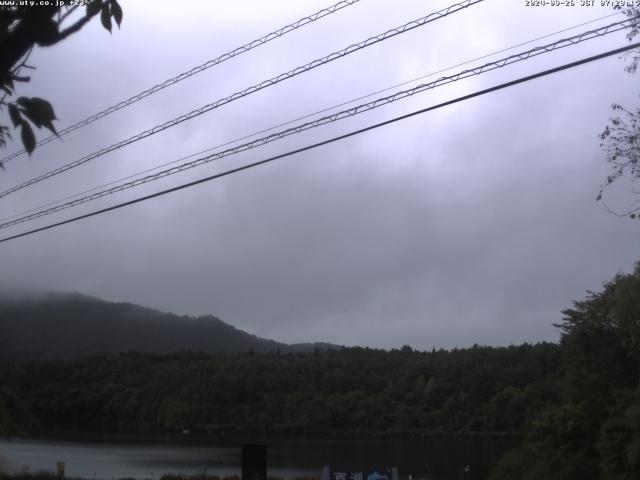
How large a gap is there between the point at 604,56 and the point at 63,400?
9372 centimetres

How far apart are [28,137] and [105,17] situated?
81 cm

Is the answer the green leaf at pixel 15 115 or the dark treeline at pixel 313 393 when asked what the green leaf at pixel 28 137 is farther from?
the dark treeline at pixel 313 393

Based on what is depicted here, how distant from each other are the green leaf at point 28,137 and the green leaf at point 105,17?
2.40 ft

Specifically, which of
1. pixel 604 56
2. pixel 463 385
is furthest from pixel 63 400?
pixel 604 56

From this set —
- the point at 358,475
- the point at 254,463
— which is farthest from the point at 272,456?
the point at 254,463

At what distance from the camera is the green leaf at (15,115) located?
363cm

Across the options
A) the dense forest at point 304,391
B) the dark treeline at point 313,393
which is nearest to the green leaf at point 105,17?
the dense forest at point 304,391

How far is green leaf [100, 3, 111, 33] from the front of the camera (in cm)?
397

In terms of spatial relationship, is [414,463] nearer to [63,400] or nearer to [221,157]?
[63,400]

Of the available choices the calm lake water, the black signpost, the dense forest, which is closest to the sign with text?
the black signpost

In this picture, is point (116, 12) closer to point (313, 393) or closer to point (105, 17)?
point (105, 17)

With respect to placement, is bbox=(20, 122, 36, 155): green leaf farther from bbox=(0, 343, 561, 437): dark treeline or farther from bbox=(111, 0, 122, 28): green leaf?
bbox=(0, 343, 561, 437): dark treeline

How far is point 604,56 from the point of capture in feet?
28.2

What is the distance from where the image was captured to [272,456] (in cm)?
7875
